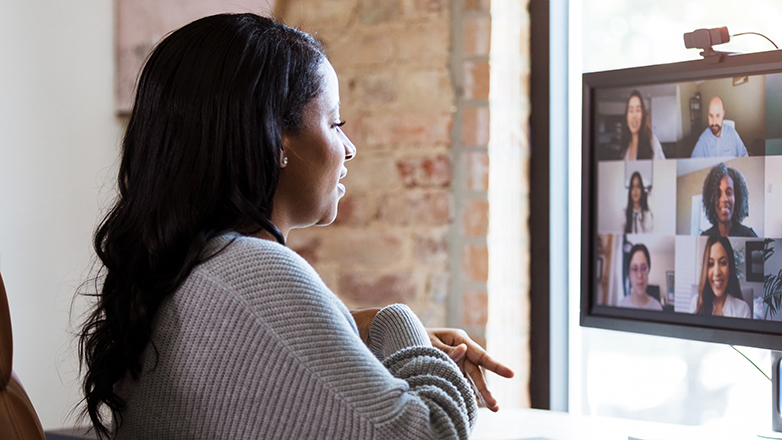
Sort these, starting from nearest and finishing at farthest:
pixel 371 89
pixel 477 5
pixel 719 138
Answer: pixel 719 138 → pixel 477 5 → pixel 371 89

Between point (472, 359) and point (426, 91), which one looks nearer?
point (472, 359)

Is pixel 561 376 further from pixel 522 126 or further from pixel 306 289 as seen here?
pixel 306 289

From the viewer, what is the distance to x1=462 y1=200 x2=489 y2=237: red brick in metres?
1.46

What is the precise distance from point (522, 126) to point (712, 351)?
2.00ft

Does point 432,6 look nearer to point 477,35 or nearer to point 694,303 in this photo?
point 477,35

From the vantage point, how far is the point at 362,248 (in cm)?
157

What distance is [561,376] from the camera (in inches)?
62.0

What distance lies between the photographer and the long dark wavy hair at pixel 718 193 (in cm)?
102

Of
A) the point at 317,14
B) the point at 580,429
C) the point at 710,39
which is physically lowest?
the point at 580,429

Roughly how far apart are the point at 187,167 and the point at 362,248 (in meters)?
0.79

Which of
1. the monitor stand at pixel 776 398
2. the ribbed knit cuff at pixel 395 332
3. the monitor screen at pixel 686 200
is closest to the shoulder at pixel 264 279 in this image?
the ribbed knit cuff at pixel 395 332

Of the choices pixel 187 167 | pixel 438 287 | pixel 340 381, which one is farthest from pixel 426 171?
pixel 340 381

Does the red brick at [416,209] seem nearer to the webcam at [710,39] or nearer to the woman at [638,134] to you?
the woman at [638,134]

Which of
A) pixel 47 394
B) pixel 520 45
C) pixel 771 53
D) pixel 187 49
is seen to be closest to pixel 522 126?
pixel 520 45
